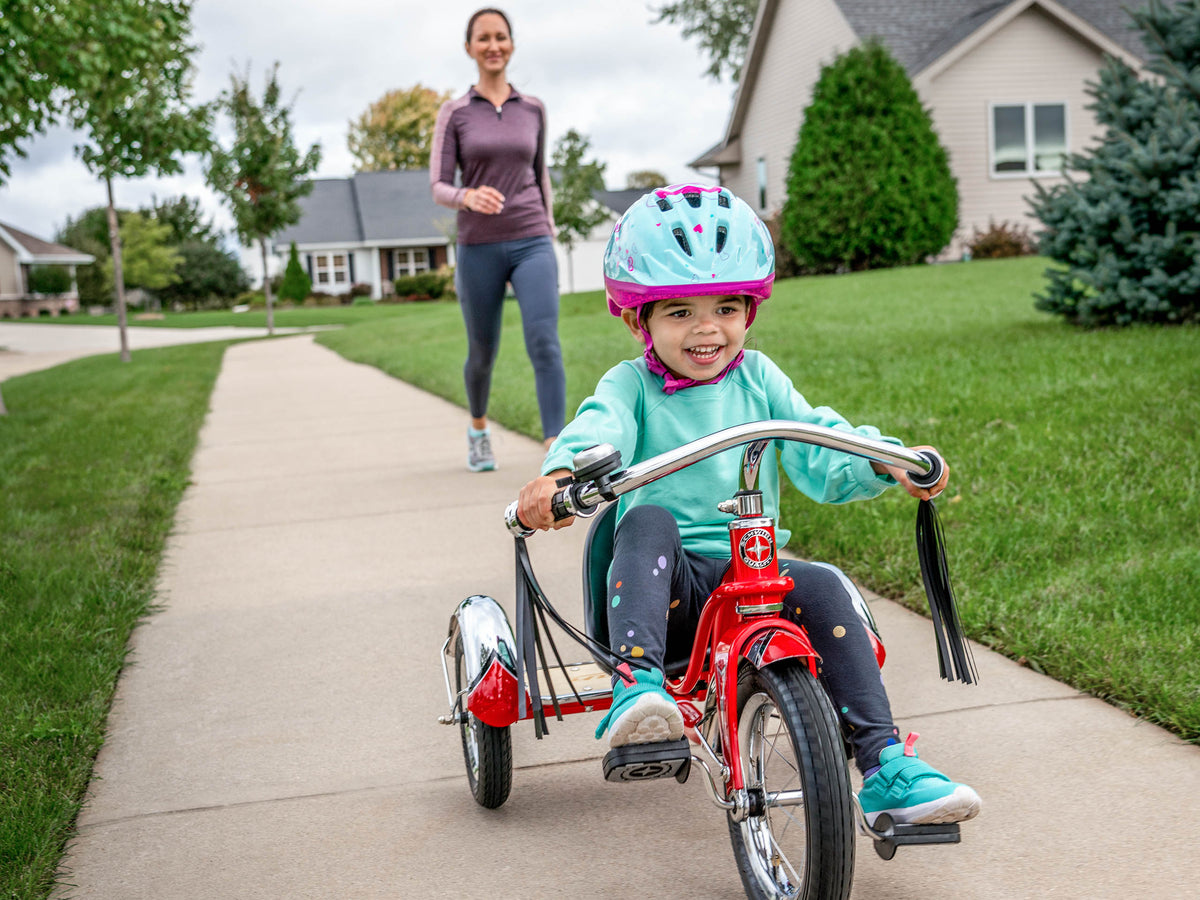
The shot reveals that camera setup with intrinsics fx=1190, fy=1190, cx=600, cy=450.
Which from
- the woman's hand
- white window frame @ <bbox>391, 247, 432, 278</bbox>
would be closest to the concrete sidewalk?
the woman's hand

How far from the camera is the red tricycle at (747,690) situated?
2.02 m

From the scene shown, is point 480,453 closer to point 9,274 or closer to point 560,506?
point 560,506

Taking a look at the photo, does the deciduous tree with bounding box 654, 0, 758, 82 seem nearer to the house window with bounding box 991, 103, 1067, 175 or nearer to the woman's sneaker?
the house window with bounding box 991, 103, 1067, 175

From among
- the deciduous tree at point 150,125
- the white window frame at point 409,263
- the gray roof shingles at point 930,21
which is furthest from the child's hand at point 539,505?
the white window frame at point 409,263

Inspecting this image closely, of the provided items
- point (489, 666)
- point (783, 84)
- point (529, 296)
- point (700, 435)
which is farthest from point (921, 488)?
point (783, 84)

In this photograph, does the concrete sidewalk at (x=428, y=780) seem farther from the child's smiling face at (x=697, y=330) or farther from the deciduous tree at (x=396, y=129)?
the deciduous tree at (x=396, y=129)

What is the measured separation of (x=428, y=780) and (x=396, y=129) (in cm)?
7106

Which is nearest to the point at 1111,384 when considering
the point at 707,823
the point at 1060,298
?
the point at 1060,298

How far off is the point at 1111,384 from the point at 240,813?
18.1 ft

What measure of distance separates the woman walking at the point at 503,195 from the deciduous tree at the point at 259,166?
2169cm

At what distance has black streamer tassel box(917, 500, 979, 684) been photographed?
2.42 m

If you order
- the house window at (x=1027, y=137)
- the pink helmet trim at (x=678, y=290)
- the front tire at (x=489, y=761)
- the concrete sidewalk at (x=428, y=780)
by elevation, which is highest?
the house window at (x=1027, y=137)

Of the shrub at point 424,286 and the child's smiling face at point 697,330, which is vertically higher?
the shrub at point 424,286

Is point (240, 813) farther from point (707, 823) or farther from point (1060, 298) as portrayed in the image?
point (1060, 298)
